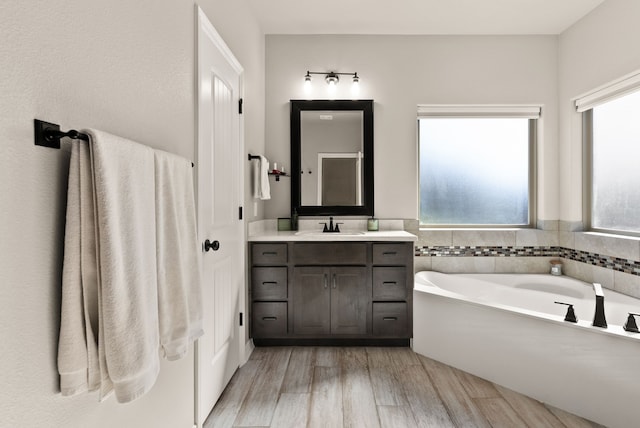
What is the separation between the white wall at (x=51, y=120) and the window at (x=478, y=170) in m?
2.77

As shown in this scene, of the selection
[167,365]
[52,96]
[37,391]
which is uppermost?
[52,96]

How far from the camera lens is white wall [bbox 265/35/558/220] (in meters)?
3.46

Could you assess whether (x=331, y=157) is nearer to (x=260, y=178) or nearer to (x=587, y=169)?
(x=260, y=178)

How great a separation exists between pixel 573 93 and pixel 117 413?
3.90m

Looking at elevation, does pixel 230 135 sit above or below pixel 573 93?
below

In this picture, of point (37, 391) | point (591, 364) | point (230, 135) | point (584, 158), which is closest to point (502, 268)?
point (584, 158)

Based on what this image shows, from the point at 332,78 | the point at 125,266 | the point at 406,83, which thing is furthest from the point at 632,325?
the point at 332,78

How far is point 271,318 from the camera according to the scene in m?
2.93

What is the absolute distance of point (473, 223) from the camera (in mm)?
3592

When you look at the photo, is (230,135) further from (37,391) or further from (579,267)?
(579,267)

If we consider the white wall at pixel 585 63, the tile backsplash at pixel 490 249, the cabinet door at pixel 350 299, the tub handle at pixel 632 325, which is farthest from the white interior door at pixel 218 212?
the white wall at pixel 585 63

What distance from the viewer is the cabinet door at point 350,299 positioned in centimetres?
292

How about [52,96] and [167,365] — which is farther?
[167,365]

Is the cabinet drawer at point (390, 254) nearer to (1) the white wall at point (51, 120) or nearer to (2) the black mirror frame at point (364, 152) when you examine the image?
(2) the black mirror frame at point (364, 152)
